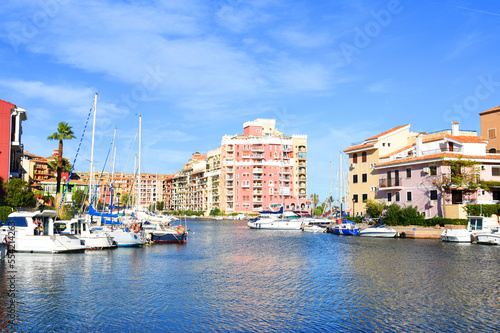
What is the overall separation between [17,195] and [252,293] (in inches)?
1543

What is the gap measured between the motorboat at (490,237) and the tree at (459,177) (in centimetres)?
899

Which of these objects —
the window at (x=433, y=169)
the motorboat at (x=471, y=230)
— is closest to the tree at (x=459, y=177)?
the window at (x=433, y=169)

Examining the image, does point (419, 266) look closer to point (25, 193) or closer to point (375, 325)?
point (375, 325)

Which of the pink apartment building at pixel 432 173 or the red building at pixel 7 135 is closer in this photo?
the red building at pixel 7 135

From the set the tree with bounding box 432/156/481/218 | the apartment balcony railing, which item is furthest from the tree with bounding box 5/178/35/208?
the apartment balcony railing

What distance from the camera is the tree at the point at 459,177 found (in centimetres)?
5947

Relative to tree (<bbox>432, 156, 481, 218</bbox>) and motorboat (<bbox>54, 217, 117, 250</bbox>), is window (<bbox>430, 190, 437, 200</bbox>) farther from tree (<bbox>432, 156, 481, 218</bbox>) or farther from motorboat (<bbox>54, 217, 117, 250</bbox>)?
motorboat (<bbox>54, 217, 117, 250</bbox>)

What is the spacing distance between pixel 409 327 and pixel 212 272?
1643cm

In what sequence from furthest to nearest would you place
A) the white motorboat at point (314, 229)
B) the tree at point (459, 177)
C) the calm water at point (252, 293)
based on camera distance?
the white motorboat at point (314, 229)
the tree at point (459, 177)
the calm water at point (252, 293)

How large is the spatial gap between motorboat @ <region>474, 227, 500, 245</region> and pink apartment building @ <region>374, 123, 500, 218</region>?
747 centimetres

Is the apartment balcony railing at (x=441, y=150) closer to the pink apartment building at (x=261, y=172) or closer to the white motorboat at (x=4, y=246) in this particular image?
the white motorboat at (x=4, y=246)

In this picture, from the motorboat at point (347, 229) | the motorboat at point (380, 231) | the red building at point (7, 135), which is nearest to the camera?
the red building at point (7, 135)

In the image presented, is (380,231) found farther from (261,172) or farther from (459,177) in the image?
(261,172)

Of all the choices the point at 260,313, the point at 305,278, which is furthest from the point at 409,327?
the point at 305,278
